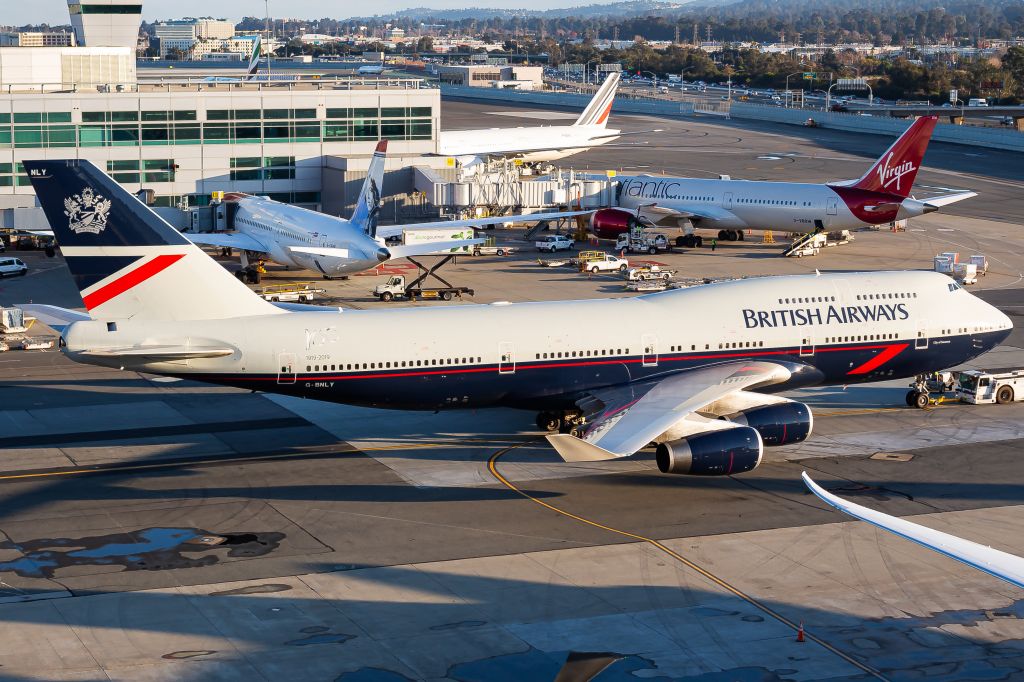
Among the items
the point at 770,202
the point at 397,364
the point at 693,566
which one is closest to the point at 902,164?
the point at 770,202

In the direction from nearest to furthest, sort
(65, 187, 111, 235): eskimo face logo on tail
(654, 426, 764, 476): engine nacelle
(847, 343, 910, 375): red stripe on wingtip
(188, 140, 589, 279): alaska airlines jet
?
(65, 187, 111, 235): eskimo face logo on tail
(654, 426, 764, 476): engine nacelle
(847, 343, 910, 375): red stripe on wingtip
(188, 140, 589, 279): alaska airlines jet

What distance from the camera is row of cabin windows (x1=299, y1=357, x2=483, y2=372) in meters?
37.4

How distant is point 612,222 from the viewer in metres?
84.2

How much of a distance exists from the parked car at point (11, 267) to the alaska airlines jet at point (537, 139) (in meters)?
43.7

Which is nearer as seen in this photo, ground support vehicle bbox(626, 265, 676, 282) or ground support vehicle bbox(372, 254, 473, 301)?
ground support vehicle bbox(372, 254, 473, 301)

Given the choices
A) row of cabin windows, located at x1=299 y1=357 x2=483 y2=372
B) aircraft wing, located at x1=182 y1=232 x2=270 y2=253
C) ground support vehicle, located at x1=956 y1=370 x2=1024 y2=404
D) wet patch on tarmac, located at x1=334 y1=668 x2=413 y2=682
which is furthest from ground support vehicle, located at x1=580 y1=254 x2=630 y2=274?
wet patch on tarmac, located at x1=334 y1=668 x2=413 y2=682

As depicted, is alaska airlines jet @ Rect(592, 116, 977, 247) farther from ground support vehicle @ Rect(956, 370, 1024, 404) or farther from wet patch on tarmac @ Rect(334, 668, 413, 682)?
wet patch on tarmac @ Rect(334, 668, 413, 682)

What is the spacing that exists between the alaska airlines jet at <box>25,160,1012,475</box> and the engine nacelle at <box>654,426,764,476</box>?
46mm

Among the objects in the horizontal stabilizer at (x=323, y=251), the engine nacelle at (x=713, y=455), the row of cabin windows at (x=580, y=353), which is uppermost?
the row of cabin windows at (x=580, y=353)

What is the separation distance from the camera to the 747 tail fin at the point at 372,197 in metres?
63.6

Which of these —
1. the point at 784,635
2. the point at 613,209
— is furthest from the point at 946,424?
the point at 613,209

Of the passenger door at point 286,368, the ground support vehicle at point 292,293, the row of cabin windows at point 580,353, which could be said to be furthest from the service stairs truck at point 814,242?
the passenger door at point 286,368

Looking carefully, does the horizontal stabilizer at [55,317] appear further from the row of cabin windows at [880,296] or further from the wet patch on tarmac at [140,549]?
the row of cabin windows at [880,296]

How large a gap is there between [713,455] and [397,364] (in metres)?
9.73
